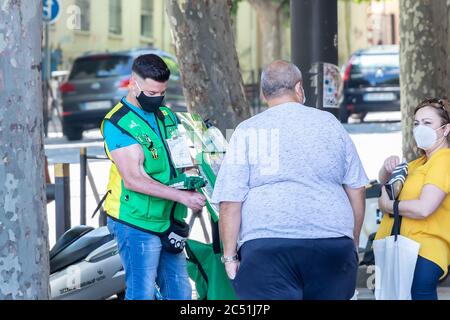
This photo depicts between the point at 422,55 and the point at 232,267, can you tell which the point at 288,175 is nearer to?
the point at 232,267

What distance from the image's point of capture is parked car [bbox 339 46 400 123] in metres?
26.2

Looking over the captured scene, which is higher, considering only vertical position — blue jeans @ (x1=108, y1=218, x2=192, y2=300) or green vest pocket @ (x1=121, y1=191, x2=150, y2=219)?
green vest pocket @ (x1=121, y1=191, x2=150, y2=219)

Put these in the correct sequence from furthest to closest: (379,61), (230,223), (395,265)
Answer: (379,61) < (395,265) < (230,223)

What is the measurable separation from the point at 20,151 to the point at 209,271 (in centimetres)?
165

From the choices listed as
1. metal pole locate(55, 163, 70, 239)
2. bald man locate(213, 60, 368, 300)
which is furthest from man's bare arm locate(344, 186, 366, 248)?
metal pole locate(55, 163, 70, 239)

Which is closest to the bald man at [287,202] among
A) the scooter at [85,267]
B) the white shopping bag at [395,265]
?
the white shopping bag at [395,265]

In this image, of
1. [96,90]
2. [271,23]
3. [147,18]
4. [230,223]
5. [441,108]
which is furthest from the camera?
[147,18]

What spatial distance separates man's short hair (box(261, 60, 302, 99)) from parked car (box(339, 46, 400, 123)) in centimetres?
2079

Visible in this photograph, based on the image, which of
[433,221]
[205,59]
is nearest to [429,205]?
[433,221]

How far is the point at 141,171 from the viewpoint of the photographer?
19.4 feet

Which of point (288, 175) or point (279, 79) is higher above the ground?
point (279, 79)

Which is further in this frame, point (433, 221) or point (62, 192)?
point (62, 192)

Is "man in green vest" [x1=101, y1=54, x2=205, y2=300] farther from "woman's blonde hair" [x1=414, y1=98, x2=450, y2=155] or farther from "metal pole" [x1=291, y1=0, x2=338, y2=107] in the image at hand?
"metal pole" [x1=291, y1=0, x2=338, y2=107]

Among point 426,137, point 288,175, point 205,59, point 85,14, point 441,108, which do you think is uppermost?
point 85,14
